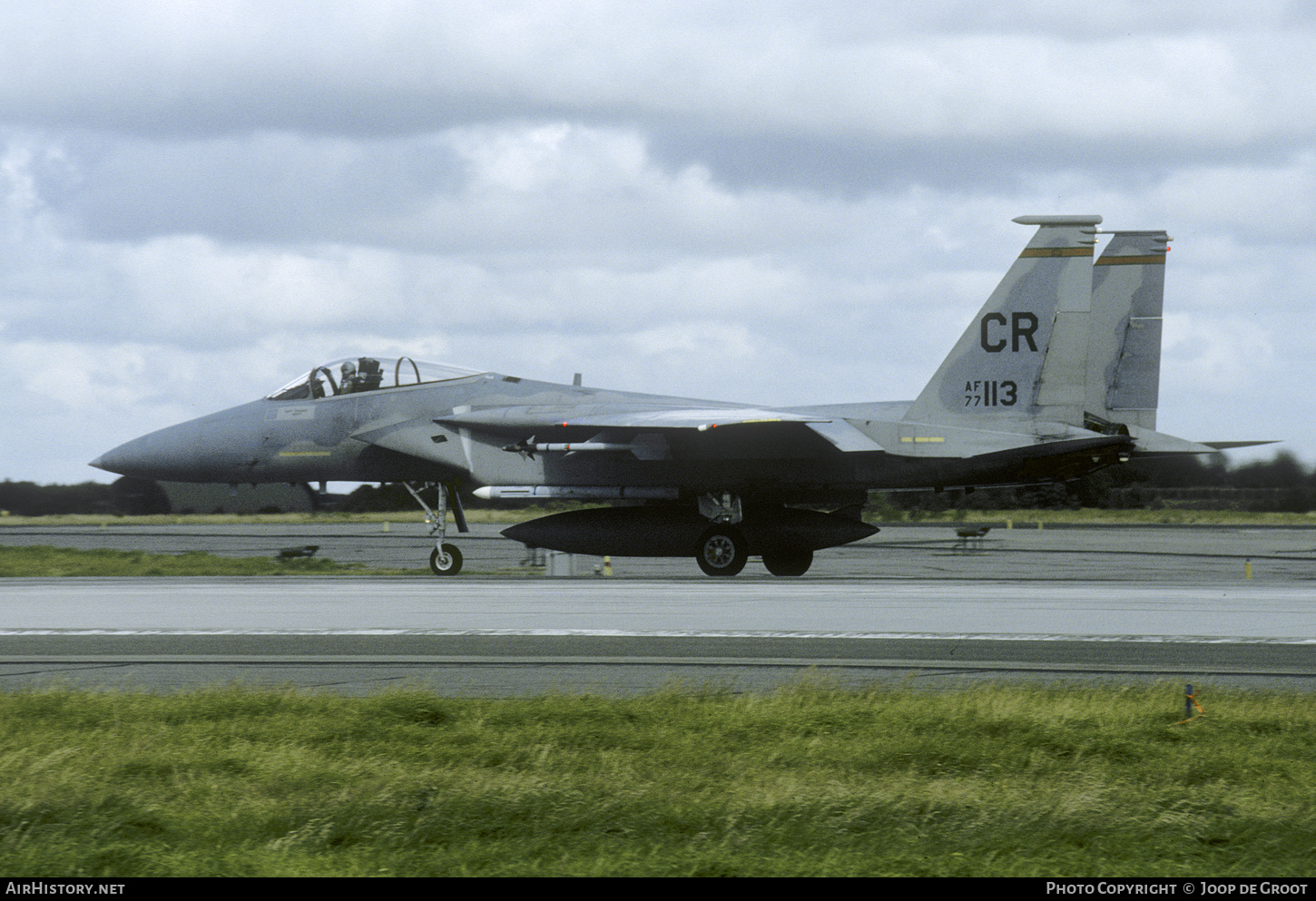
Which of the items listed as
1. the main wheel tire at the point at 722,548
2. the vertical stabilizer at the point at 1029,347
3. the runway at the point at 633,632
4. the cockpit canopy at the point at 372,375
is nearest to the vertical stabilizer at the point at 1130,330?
the vertical stabilizer at the point at 1029,347

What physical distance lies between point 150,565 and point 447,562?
357 inches

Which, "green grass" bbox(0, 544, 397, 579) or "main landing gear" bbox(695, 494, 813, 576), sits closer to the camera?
"main landing gear" bbox(695, 494, 813, 576)

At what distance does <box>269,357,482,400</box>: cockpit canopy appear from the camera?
22297 millimetres

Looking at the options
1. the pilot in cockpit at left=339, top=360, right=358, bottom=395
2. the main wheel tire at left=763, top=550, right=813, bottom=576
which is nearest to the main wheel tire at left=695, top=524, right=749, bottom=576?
the main wheel tire at left=763, top=550, right=813, bottom=576

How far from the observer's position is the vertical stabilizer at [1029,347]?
66.2 ft

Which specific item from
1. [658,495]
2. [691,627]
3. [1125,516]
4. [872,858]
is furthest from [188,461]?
[1125,516]

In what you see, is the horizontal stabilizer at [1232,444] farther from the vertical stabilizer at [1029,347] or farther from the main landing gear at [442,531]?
the main landing gear at [442,531]

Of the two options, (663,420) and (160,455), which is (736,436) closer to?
(663,420)

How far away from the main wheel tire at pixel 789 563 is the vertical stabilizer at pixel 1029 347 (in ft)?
10.4

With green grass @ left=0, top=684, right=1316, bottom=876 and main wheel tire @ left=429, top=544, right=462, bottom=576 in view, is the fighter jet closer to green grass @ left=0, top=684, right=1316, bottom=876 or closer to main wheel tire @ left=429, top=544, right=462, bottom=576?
main wheel tire @ left=429, top=544, right=462, bottom=576

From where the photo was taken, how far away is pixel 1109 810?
5391 mm

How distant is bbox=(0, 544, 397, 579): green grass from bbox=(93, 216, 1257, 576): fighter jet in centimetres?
311
